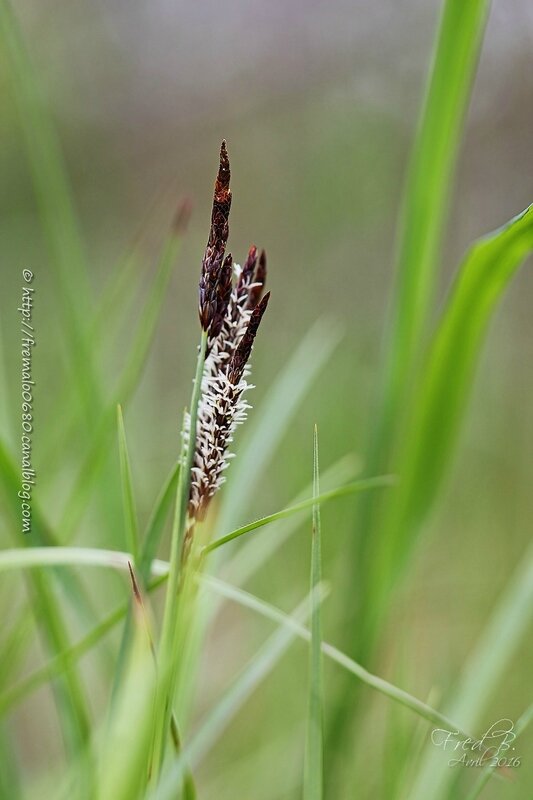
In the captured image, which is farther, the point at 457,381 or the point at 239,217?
the point at 239,217

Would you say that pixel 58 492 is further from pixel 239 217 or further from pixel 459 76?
pixel 239 217

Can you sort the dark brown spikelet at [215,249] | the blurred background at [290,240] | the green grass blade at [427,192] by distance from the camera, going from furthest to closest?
1. the blurred background at [290,240]
2. the green grass blade at [427,192]
3. the dark brown spikelet at [215,249]

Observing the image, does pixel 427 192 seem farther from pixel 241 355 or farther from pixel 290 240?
pixel 290 240

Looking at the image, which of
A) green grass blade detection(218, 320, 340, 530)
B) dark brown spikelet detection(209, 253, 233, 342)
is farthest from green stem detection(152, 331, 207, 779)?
green grass blade detection(218, 320, 340, 530)

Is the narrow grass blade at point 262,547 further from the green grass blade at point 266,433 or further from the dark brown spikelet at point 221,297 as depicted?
the dark brown spikelet at point 221,297

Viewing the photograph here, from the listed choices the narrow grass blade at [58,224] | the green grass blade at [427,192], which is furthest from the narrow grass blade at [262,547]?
the narrow grass blade at [58,224]

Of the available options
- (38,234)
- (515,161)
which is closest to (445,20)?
(515,161)
